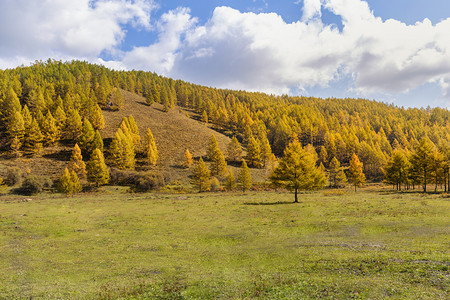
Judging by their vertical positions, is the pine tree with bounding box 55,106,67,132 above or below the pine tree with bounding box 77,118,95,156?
above

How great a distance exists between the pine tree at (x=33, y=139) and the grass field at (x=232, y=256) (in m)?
66.0

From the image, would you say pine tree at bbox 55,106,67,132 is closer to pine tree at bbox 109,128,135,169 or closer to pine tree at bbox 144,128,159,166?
pine tree at bbox 109,128,135,169

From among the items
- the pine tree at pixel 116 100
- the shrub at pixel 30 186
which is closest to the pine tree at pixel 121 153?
the shrub at pixel 30 186

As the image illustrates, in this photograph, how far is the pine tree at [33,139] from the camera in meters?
83.6

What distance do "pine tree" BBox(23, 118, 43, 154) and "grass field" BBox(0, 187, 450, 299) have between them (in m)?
66.0

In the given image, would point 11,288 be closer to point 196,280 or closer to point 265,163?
point 196,280

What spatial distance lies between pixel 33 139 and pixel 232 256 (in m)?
95.2

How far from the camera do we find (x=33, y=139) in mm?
83125

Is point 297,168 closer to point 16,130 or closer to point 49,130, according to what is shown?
point 49,130

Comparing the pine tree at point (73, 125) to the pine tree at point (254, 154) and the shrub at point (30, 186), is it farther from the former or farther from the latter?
the pine tree at point (254, 154)

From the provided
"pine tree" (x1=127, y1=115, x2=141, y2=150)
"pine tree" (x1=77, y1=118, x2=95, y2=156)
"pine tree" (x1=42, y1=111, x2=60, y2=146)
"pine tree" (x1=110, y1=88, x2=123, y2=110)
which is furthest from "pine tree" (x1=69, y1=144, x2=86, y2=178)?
"pine tree" (x1=110, y1=88, x2=123, y2=110)

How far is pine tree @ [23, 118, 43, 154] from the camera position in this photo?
83.6 meters

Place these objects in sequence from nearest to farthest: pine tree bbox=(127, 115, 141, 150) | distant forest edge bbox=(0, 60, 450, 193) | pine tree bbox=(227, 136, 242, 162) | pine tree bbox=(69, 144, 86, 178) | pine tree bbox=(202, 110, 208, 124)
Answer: pine tree bbox=(69, 144, 86, 178)
distant forest edge bbox=(0, 60, 450, 193)
pine tree bbox=(127, 115, 141, 150)
pine tree bbox=(227, 136, 242, 162)
pine tree bbox=(202, 110, 208, 124)

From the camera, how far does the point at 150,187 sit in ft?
242
